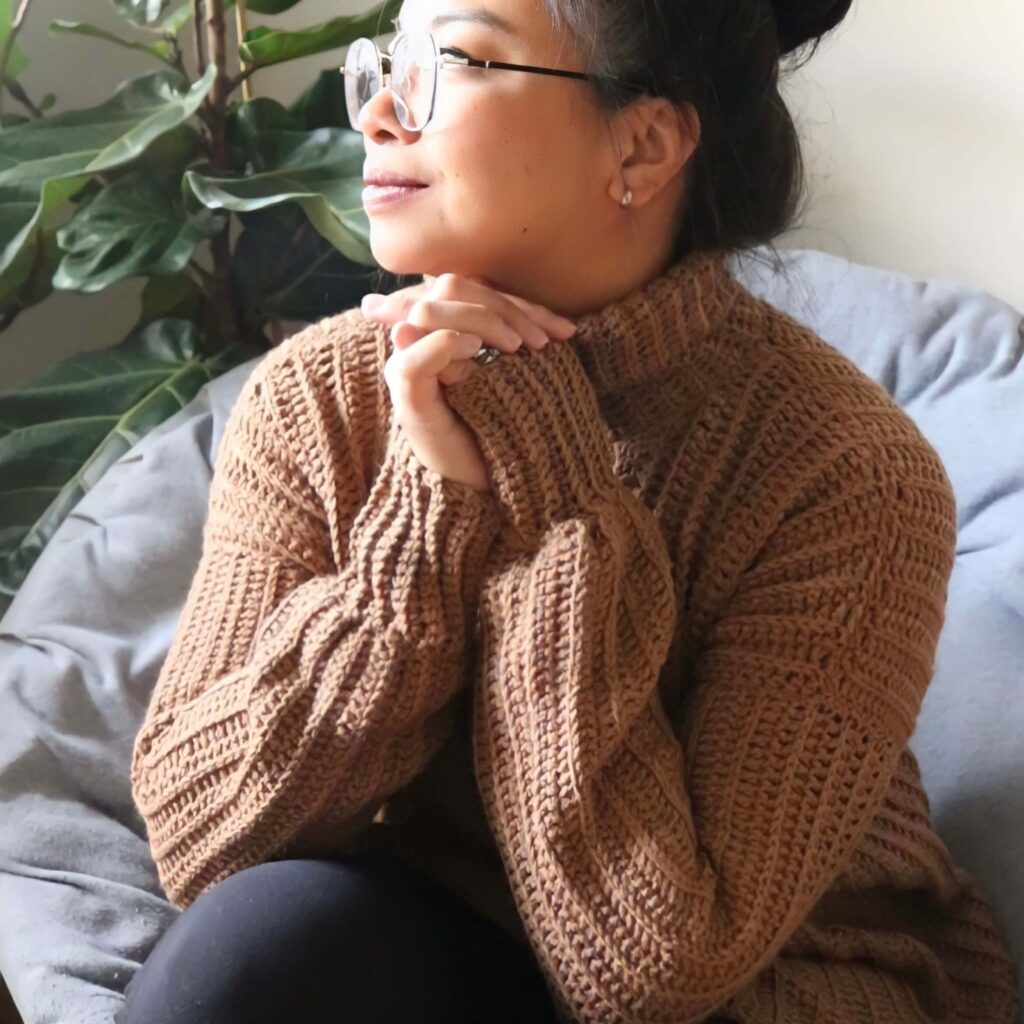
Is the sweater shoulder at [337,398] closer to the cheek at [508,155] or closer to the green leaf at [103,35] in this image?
the cheek at [508,155]

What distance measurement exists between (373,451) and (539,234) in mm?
207

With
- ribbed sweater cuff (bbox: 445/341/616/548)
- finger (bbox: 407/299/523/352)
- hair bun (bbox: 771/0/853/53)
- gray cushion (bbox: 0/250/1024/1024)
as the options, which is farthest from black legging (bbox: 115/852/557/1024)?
hair bun (bbox: 771/0/853/53)

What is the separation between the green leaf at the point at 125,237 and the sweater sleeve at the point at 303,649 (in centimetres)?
61

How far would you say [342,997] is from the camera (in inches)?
30.1

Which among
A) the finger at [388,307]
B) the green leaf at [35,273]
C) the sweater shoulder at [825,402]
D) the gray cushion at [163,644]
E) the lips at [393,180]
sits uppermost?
the lips at [393,180]

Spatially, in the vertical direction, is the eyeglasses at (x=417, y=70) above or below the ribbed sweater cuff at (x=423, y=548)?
above

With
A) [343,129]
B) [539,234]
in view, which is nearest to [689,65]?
[539,234]

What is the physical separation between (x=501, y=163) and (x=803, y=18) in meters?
0.27

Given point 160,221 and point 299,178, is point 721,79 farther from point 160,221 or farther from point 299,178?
point 160,221

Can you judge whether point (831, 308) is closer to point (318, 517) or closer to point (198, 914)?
point (318, 517)

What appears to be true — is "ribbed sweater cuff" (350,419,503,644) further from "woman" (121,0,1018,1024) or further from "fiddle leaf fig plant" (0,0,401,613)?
"fiddle leaf fig plant" (0,0,401,613)

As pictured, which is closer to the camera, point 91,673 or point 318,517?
point 318,517

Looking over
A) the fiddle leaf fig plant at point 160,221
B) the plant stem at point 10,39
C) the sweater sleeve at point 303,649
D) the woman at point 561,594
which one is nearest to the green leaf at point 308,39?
the fiddle leaf fig plant at point 160,221

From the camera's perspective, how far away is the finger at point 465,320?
787 mm
